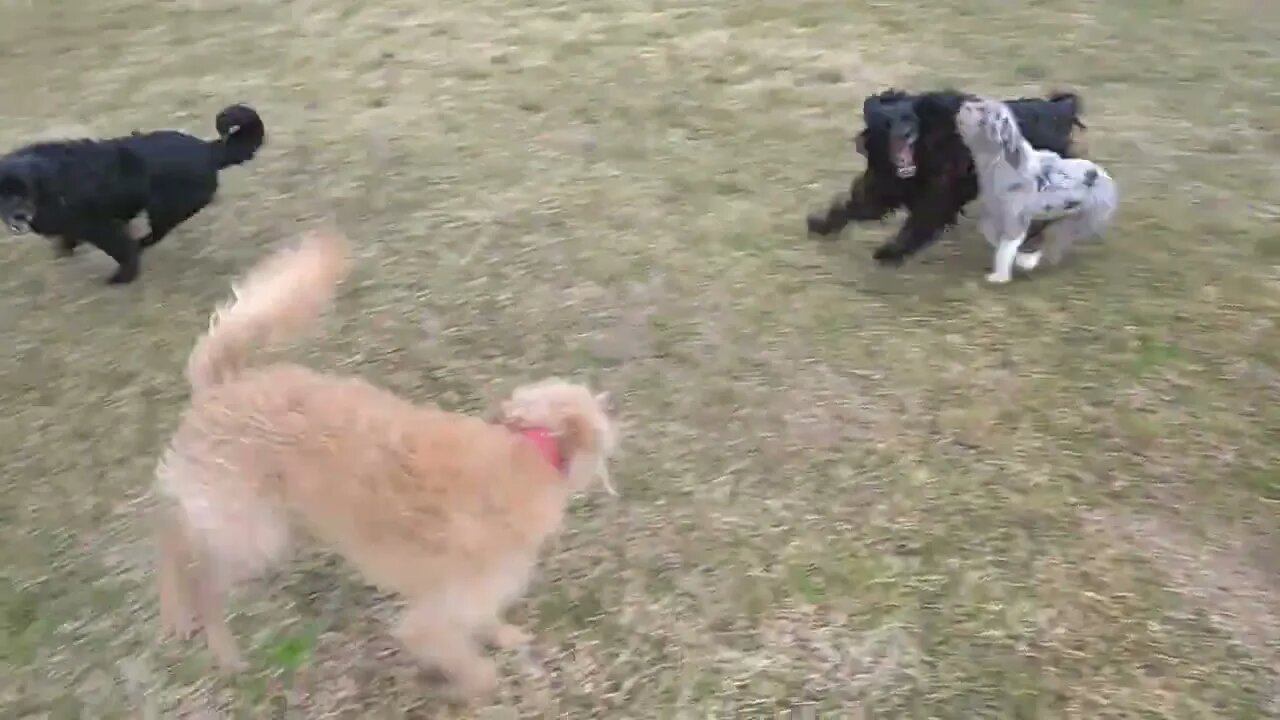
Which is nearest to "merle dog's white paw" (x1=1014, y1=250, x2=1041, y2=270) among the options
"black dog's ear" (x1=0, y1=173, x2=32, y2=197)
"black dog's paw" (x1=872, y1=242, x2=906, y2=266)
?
"black dog's paw" (x1=872, y1=242, x2=906, y2=266)

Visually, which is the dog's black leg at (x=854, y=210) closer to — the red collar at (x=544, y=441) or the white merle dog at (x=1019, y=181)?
the white merle dog at (x=1019, y=181)

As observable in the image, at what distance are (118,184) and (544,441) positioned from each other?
1.75 metres

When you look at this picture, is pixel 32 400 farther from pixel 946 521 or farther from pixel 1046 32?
pixel 1046 32

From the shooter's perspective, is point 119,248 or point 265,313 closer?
point 265,313

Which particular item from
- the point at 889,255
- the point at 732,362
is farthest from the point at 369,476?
the point at 889,255

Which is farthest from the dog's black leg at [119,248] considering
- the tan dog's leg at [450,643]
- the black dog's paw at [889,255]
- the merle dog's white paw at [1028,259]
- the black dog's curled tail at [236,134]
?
the merle dog's white paw at [1028,259]

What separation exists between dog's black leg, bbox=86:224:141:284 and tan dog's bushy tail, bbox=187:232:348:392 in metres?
1.23

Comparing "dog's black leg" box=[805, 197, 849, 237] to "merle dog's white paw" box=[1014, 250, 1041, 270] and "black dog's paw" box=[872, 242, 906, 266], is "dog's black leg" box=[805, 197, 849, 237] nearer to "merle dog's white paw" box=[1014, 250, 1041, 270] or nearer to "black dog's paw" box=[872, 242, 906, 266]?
"black dog's paw" box=[872, 242, 906, 266]

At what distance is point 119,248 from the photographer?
2.92 meters

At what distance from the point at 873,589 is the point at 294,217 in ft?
6.90

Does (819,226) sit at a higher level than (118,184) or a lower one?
lower

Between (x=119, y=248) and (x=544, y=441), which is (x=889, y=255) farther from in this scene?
(x=119, y=248)

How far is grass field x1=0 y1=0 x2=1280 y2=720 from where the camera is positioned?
1.91m

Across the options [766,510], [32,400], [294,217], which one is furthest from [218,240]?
[766,510]
